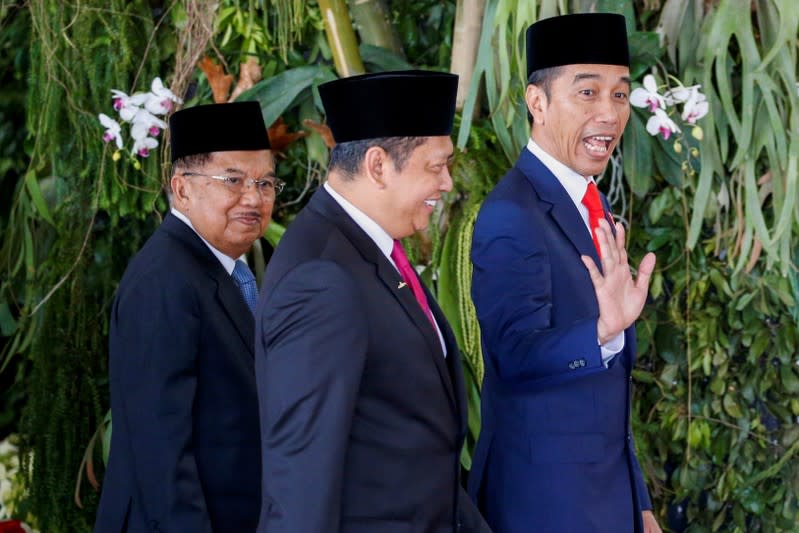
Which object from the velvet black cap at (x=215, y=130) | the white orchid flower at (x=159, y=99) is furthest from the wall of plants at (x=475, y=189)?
the velvet black cap at (x=215, y=130)

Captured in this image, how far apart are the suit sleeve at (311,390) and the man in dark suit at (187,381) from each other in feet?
1.83

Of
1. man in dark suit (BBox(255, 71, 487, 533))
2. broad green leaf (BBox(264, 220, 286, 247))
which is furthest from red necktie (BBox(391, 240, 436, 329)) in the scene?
broad green leaf (BBox(264, 220, 286, 247))

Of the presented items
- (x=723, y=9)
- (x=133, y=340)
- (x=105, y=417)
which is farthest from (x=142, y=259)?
(x=723, y=9)

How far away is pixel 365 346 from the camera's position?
1.54 meters

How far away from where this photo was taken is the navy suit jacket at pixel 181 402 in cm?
208

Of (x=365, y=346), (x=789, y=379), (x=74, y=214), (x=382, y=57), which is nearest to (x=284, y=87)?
(x=382, y=57)

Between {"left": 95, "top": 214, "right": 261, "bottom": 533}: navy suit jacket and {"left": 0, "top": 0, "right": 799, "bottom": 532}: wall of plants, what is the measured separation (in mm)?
934

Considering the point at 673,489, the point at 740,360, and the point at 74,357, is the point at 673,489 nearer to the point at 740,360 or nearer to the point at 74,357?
the point at 740,360

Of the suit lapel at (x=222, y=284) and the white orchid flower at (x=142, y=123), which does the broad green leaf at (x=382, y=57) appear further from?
the suit lapel at (x=222, y=284)

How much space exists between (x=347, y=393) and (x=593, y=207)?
737 millimetres

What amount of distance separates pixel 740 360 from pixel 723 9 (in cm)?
101

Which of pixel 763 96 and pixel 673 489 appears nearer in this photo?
pixel 763 96

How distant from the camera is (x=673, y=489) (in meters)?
3.50

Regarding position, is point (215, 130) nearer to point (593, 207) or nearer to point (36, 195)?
point (593, 207)
